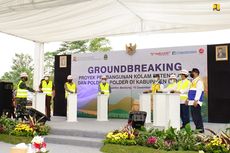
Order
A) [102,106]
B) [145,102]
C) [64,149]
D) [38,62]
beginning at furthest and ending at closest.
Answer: [38,62] → [102,106] → [145,102] → [64,149]

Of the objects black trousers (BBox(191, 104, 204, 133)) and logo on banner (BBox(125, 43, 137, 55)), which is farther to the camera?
logo on banner (BBox(125, 43, 137, 55))

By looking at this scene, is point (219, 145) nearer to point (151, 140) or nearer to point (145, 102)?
point (151, 140)

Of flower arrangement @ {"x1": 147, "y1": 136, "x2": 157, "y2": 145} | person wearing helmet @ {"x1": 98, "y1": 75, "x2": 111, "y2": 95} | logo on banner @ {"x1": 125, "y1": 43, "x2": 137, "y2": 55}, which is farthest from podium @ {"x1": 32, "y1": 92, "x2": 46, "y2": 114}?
flower arrangement @ {"x1": 147, "y1": 136, "x2": 157, "y2": 145}

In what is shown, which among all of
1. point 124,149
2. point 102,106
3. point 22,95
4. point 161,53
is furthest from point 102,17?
point 124,149

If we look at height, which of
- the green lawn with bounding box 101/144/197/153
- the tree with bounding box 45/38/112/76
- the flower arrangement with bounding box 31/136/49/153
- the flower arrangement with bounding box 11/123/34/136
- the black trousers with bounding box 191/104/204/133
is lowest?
the green lawn with bounding box 101/144/197/153

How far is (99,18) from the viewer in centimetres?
1101

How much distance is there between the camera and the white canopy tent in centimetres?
881

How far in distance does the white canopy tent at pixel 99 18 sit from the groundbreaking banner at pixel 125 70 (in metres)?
0.99

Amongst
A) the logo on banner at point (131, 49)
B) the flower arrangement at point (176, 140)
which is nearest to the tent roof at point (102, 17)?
the logo on banner at point (131, 49)

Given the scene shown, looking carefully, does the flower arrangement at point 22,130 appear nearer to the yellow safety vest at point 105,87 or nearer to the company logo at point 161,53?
the yellow safety vest at point 105,87

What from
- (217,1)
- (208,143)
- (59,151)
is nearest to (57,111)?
(59,151)

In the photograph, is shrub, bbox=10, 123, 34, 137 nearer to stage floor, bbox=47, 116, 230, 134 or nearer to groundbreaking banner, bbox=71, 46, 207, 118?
stage floor, bbox=47, 116, 230, 134

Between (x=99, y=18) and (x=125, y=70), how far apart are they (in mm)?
2119

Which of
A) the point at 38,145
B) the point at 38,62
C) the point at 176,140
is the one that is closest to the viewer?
the point at 38,145
